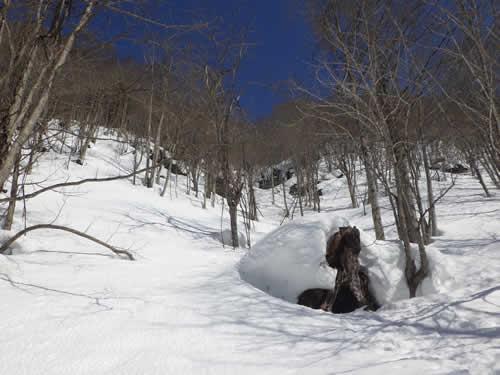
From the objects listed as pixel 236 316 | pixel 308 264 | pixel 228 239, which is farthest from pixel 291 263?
pixel 228 239

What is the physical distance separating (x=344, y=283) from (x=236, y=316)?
203 cm

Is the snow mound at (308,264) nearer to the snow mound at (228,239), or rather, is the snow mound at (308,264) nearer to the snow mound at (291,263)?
the snow mound at (291,263)

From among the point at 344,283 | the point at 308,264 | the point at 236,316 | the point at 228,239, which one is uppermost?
the point at 228,239

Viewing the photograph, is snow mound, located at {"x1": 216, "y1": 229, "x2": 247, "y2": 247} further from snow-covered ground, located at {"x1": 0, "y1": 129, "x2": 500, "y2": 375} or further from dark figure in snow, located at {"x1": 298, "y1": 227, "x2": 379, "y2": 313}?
dark figure in snow, located at {"x1": 298, "y1": 227, "x2": 379, "y2": 313}

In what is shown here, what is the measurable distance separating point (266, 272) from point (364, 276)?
4.77ft

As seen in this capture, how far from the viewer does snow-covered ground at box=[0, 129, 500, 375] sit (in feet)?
4.99

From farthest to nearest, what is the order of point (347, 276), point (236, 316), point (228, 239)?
point (228, 239), point (347, 276), point (236, 316)

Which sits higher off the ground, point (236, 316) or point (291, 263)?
point (291, 263)

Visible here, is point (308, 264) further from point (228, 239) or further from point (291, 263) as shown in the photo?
point (228, 239)

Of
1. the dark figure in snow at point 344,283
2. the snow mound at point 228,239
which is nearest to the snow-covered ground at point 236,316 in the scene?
the dark figure in snow at point 344,283

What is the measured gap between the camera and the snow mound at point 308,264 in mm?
3486

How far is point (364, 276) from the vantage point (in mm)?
3773

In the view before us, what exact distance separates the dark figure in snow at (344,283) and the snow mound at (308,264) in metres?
0.10

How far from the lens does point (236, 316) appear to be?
2205mm
